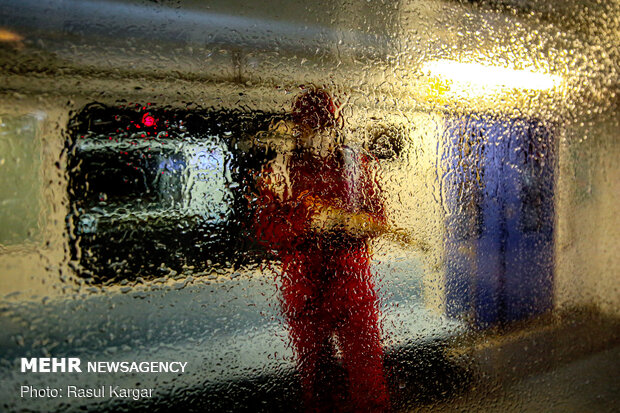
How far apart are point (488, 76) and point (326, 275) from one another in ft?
1.69

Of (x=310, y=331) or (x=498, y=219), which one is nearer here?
(x=310, y=331)

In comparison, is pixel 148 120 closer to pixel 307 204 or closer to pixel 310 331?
pixel 307 204

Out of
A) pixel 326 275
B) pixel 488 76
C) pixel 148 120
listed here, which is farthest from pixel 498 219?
pixel 148 120

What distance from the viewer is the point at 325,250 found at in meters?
0.66

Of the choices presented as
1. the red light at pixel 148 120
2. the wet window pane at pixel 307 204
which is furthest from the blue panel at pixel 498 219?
the red light at pixel 148 120

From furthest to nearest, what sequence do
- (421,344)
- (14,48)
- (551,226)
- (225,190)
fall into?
(551,226) → (421,344) → (225,190) → (14,48)

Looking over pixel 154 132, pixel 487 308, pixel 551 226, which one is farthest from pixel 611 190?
pixel 154 132

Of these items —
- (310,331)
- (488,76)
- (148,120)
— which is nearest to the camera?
(148,120)

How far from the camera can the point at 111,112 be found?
0.52 m

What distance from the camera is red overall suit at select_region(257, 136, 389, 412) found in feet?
2.06

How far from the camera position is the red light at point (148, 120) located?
1.77 feet

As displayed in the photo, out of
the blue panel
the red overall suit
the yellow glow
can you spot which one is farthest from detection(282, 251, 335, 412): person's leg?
the yellow glow

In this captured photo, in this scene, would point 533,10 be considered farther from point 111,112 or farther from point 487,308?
point 111,112

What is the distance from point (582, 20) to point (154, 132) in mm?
952
